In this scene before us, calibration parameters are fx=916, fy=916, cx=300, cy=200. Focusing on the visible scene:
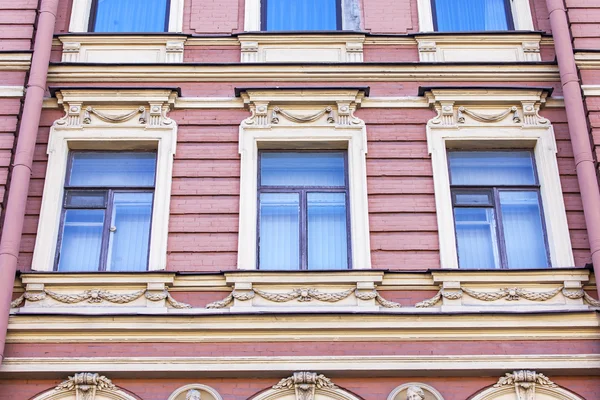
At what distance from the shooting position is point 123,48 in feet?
35.8

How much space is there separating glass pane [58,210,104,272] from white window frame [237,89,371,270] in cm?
161

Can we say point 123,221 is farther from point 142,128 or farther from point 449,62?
point 449,62

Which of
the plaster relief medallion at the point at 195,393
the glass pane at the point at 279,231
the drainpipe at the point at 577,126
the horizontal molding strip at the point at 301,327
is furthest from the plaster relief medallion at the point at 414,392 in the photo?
the drainpipe at the point at 577,126

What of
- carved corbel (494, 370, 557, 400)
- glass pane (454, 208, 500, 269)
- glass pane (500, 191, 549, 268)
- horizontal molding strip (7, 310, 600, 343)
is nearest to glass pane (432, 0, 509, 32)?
glass pane (500, 191, 549, 268)

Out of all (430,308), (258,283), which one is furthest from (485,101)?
(258,283)

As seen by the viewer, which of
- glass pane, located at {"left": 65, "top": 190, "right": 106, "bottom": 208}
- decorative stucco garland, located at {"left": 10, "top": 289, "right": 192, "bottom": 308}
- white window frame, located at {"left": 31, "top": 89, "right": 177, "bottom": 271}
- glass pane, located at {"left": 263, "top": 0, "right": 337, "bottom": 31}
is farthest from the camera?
glass pane, located at {"left": 263, "top": 0, "right": 337, "bottom": 31}

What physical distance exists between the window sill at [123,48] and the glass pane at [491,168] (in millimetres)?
3466

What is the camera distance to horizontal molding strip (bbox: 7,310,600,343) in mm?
8719

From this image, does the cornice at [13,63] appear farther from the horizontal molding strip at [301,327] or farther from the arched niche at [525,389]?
the arched niche at [525,389]

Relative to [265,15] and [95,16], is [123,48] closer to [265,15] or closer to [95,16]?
[95,16]

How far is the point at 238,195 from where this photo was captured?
31.9 ft

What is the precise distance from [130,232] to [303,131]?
7.22 feet

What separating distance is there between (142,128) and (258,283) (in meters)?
2.39

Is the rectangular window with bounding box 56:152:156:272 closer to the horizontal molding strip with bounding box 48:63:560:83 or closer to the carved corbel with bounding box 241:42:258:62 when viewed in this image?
the horizontal molding strip with bounding box 48:63:560:83
